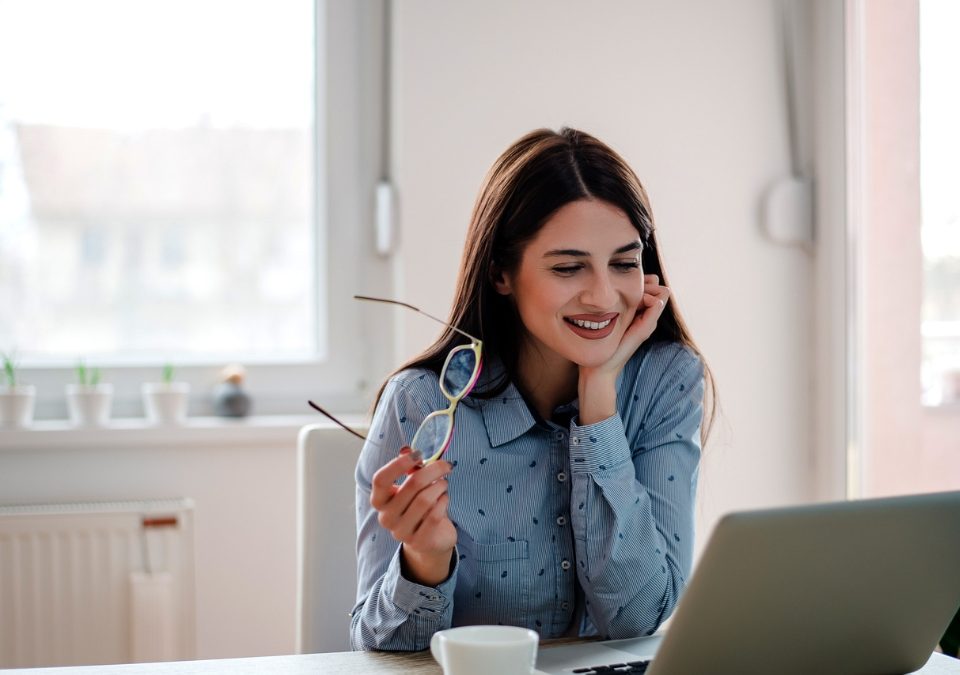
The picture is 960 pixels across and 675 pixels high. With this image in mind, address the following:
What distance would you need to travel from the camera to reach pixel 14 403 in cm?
217

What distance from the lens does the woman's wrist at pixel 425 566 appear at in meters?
1.21

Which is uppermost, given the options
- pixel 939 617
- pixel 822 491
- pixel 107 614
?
pixel 939 617

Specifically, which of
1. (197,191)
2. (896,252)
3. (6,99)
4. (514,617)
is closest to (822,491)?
(896,252)

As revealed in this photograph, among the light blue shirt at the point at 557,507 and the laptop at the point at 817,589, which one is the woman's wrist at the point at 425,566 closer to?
the light blue shirt at the point at 557,507

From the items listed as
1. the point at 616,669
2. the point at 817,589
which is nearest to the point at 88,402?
the point at 616,669

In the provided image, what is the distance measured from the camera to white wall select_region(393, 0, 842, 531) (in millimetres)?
2301

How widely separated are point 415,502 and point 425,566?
6.4 inches

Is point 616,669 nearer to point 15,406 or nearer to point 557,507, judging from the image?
point 557,507

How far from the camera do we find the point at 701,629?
2.92 ft

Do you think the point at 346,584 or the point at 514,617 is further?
the point at 346,584

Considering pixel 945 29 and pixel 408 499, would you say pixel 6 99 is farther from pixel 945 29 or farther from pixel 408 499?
pixel 945 29

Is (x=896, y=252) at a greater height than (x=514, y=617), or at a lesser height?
greater

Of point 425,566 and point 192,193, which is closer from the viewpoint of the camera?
point 425,566

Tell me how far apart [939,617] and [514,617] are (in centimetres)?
54
